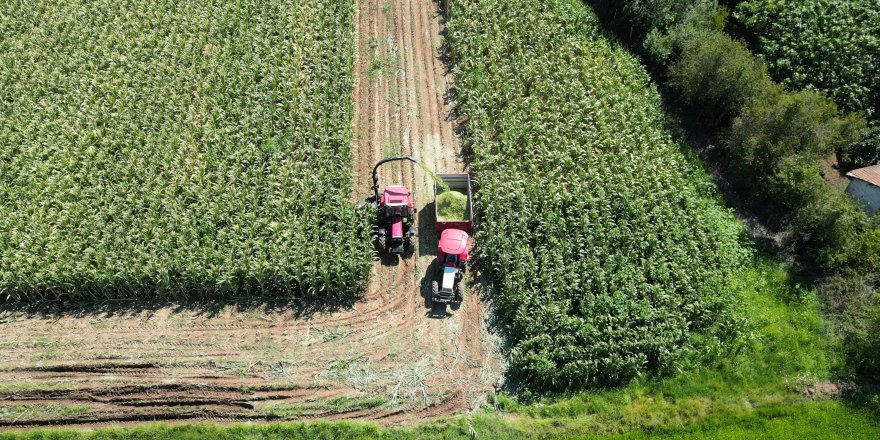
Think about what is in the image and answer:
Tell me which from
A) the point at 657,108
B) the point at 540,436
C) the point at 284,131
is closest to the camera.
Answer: the point at 540,436

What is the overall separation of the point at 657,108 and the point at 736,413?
10.6 meters

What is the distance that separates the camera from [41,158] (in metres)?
19.2

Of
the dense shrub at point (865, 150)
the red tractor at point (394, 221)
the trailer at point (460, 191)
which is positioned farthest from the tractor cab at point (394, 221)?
the dense shrub at point (865, 150)

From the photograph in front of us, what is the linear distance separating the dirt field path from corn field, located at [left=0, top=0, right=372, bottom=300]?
2.63ft

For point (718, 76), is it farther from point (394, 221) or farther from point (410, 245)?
point (394, 221)

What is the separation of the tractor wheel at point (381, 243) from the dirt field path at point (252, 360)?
0.47 meters

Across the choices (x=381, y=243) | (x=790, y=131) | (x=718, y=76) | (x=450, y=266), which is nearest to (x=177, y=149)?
(x=381, y=243)

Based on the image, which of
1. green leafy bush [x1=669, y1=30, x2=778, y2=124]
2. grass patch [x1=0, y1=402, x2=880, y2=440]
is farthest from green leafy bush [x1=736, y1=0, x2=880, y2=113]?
grass patch [x1=0, y1=402, x2=880, y2=440]

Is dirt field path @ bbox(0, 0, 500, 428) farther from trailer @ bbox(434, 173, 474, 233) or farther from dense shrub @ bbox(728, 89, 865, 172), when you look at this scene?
dense shrub @ bbox(728, 89, 865, 172)

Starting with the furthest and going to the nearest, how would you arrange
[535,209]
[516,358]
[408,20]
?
1. [408,20]
2. [535,209]
3. [516,358]

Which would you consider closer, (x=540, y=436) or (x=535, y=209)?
(x=540, y=436)

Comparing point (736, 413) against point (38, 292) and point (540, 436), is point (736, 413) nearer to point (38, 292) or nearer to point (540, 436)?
point (540, 436)

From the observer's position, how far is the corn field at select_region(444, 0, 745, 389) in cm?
1552

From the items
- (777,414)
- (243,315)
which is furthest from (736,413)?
(243,315)
